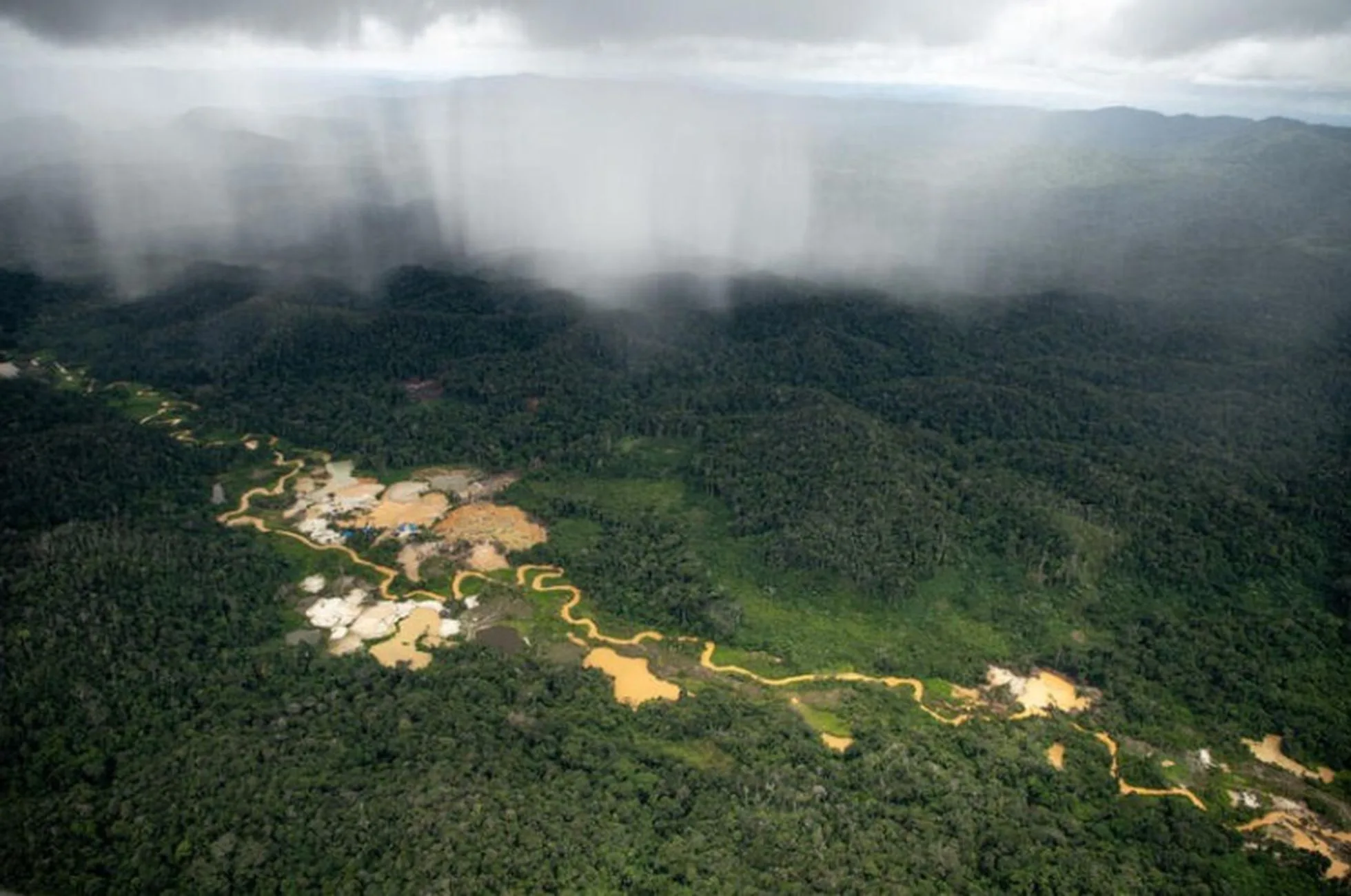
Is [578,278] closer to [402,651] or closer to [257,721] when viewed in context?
[402,651]

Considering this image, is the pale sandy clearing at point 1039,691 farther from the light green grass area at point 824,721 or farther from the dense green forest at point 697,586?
the light green grass area at point 824,721

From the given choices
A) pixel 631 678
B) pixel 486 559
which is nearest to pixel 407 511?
pixel 486 559

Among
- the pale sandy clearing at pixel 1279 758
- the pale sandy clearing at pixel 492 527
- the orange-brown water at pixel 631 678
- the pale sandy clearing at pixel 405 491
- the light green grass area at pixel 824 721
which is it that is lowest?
the orange-brown water at pixel 631 678

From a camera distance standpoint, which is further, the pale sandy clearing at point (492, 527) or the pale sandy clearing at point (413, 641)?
the pale sandy clearing at point (492, 527)

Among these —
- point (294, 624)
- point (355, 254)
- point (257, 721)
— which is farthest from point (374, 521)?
point (355, 254)

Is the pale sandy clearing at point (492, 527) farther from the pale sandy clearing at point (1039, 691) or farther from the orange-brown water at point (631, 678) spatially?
the pale sandy clearing at point (1039, 691)

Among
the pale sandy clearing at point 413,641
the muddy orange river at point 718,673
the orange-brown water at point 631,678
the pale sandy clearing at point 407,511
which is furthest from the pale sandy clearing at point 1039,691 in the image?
the pale sandy clearing at point 407,511

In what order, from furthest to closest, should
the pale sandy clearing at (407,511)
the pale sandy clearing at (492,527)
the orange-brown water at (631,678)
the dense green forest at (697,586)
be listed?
the pale sandy clearing at (407,511) → the pale sandy clearing at (492,527) → the orange-brown water at (631,678) → the dense green forest at (697,586)

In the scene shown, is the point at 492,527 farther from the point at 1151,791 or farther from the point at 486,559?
the point at 1151,791

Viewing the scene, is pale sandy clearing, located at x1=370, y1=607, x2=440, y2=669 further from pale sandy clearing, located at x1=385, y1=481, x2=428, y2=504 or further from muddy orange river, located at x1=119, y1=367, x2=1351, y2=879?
pale sandy clearing, located at x1=385, y1=481, x2=428, y2=504

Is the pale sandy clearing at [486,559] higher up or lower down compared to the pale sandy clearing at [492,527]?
lower down

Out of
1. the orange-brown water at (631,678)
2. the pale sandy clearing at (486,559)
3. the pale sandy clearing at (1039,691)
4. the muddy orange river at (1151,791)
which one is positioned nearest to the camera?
Result: the muddy orange river at (1151,791)
